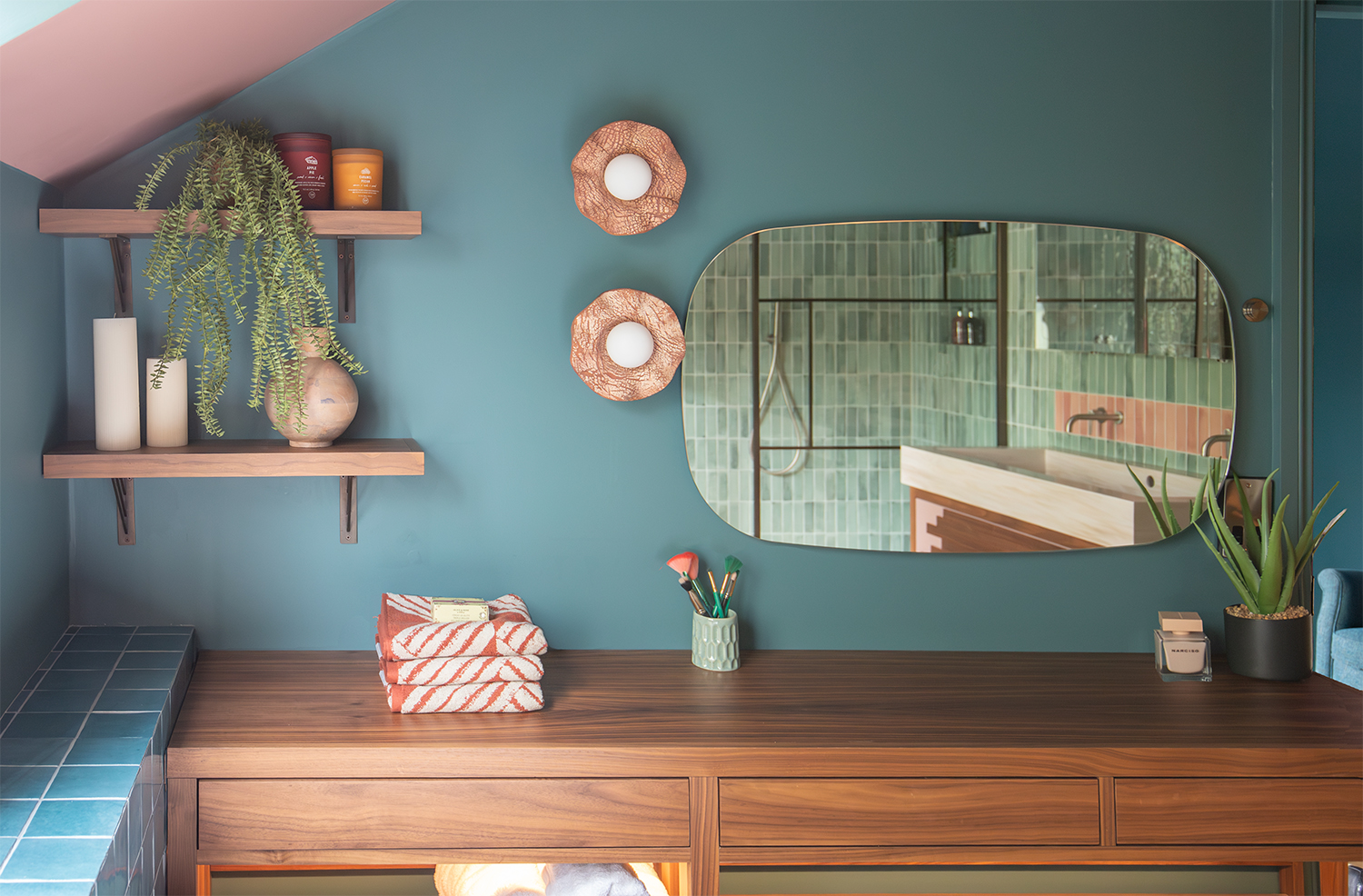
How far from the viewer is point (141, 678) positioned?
1.71 metres

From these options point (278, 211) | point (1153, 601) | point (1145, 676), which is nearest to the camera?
point (278, 211)

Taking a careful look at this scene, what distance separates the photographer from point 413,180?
2.01 meters

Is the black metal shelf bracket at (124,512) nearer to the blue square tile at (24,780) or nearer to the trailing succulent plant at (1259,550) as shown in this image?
the blue square tile at (24,780)

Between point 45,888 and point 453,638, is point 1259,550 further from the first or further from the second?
point 45,888

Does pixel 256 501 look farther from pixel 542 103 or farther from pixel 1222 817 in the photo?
pixel 1222 817

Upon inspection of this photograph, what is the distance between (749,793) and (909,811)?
259 mm

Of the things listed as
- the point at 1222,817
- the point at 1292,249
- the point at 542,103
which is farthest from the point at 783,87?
the point at 1222,817

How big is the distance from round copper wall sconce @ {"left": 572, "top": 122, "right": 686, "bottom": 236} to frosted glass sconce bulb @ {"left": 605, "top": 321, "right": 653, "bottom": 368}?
0.19 meters

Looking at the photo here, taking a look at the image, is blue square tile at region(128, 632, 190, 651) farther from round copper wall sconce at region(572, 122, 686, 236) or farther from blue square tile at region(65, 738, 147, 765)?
round copper wall sconce at region(572, 122, 686, 236)

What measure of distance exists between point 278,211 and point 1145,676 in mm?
1841

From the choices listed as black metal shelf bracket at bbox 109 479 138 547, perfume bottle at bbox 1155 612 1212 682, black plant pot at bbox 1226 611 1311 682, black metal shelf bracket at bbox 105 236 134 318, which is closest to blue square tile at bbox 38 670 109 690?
black metal shelf bracket at bbox 109 479 138 547

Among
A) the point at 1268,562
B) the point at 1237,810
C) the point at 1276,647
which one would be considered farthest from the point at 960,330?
the point at 1237,810

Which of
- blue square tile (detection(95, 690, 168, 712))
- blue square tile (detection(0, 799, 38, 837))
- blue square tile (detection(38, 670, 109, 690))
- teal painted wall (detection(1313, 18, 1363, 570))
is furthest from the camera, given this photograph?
teal painted wall (detection(1313, 18, 1363, 570))

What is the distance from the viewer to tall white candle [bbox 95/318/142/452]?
1854 mm
